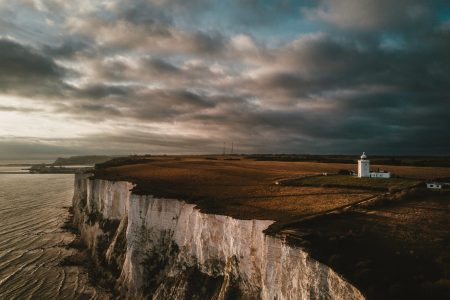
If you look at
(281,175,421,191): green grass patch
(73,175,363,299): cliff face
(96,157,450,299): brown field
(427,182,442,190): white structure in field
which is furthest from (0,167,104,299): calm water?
(427,182,442,190): white structure in field

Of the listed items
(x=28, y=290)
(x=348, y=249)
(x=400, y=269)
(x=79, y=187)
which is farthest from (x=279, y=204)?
(x=79, y=187)

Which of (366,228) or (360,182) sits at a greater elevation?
(360,182)

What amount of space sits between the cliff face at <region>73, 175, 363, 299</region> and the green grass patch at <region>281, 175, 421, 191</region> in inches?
579

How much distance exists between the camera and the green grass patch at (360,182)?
27.5 metres

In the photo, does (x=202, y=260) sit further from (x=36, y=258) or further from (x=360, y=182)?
(x=36, y=258)

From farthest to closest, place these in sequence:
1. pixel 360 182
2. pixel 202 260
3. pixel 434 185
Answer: pixel 360 182 < pixel 434 185 < pixel 202 260

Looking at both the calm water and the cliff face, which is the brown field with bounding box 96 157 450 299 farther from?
the calm water

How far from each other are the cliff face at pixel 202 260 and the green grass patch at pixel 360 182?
1470cm

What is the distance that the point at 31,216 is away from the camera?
47.3 m

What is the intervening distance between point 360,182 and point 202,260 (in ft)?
60.1

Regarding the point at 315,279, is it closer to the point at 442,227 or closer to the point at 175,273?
the point at 442,227

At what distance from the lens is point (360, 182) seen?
30.1 metres

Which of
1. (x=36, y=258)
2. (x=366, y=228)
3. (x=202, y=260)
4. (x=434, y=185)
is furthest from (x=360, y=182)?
(x=36, y=258)

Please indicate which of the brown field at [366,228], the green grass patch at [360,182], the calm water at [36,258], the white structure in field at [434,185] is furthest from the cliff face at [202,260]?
the white structure in field at [434,185]
